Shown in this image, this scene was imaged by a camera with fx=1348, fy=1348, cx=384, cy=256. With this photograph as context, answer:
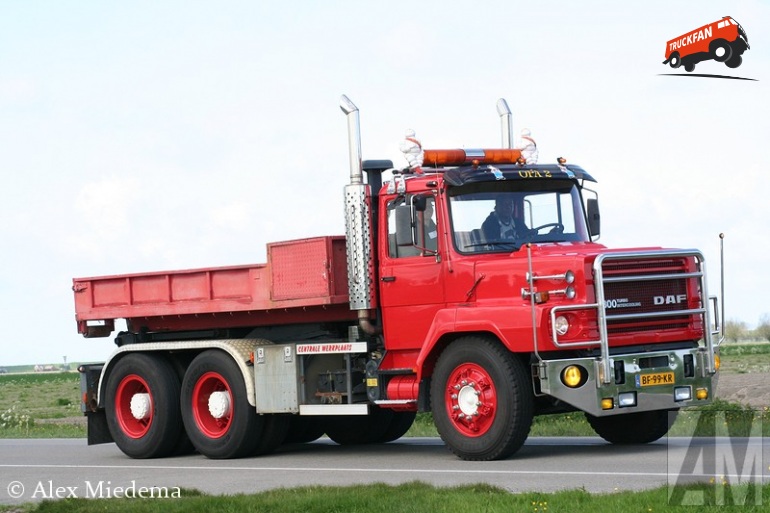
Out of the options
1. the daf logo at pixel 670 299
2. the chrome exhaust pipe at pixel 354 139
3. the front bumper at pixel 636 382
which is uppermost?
the chrome exhaust pipe at pixel 354 139

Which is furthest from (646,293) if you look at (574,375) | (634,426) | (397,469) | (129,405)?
(129,405)

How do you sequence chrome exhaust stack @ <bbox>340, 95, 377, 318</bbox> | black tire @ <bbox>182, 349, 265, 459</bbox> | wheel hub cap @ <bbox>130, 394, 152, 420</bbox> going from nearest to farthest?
chrome exhaust stack @ <bbox>340, 95, 377, 318</bbox> → black tire @ <bbox>182, 349, 265, 459</bbox> → wheel hub cap @ <bbox>130, 394, 152, 420</bbox>

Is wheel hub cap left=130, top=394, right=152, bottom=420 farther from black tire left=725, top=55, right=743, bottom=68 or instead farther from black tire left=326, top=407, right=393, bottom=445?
black tire left=725, top=55, right=743, bottom=68

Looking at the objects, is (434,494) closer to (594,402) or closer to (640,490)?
(640,490)

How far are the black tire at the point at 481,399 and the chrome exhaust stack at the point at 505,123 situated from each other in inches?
159

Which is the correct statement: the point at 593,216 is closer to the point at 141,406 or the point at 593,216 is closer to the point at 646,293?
the point at 646,293

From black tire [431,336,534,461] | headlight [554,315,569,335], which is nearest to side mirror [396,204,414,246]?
black tire [431,336,534,461]

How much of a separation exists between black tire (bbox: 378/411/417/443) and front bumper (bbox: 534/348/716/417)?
4544mm

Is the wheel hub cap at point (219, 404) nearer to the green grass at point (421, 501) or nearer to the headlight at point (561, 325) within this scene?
the green grass at point (421, 501)

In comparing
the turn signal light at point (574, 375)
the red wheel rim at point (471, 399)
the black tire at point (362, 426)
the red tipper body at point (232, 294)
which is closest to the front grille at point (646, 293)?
the turn signal light at point (574, 375)

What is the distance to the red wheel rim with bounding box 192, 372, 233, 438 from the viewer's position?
17.9 meters

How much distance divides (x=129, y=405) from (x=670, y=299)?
8.12 meters

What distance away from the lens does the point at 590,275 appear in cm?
1431

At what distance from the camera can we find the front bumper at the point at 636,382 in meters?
14.2
